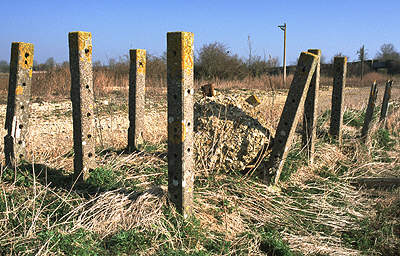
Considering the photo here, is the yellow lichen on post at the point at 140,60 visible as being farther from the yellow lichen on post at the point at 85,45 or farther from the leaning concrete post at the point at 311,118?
the leaning concrete post at the point at 311,118

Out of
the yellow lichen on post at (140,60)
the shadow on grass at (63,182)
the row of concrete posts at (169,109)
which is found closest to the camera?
the row of concrete posts at (169,109)

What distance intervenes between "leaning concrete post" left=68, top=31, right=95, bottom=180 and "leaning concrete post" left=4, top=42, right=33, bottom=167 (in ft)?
2.78

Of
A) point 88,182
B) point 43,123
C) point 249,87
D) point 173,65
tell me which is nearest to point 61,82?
point 43,123

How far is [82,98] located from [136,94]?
1616mm

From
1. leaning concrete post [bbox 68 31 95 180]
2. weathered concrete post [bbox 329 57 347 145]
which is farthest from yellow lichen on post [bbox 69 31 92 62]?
weathered concrete post [bbox 329 57 347 145]

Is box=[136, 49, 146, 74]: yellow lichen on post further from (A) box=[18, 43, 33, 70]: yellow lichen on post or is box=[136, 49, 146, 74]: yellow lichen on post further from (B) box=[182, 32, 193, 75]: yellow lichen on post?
(B) box=[182, 32, 193, 75]: yellow lichen on post

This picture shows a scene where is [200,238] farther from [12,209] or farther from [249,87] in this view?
[249,87]

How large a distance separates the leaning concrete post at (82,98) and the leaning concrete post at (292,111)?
2594 mm

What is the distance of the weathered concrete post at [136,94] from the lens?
5.92 metres

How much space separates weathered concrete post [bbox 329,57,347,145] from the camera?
24.2 feet

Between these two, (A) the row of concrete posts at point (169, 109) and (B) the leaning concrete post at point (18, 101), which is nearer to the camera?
(A) the row of concrete posts at point (169, 109)

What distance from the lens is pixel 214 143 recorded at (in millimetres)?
5320

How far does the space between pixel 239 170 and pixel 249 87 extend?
1296cm

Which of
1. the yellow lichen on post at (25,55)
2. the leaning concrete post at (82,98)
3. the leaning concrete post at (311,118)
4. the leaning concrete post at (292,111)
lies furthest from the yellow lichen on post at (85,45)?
the leaning concrete post at (311,118)
